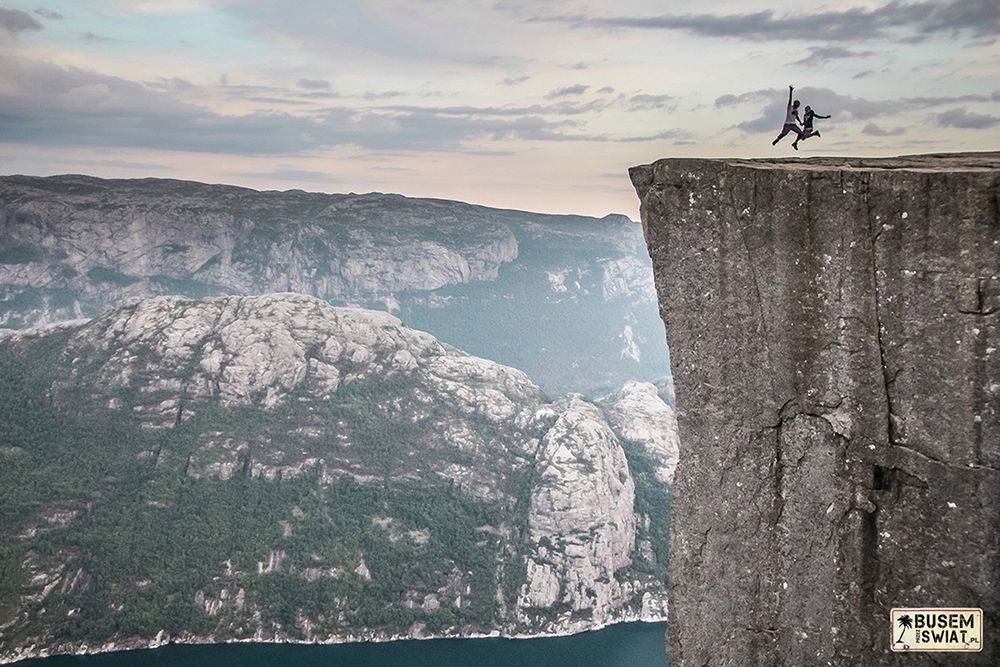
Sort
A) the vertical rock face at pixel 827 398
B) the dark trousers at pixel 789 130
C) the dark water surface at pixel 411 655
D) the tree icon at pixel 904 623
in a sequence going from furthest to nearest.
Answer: the dark water surface at pixel 411 655, the dark trousers at pixel 789 130, the tree icon at pixel 904 623, the vertical rock face at pixel 827 398

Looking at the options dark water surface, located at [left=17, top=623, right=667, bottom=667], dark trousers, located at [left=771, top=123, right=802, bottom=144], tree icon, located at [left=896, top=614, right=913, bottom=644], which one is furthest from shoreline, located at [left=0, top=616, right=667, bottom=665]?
tree icon, located at [left=896, top=614, right=913, bottom=644]

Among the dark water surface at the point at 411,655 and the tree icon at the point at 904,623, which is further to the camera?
the dark water surface at the point at 411,655

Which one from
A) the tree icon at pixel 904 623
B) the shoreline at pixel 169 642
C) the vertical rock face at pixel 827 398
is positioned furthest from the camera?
the shoreline at pixel 169 642

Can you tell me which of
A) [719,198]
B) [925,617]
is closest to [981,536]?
[925,617]

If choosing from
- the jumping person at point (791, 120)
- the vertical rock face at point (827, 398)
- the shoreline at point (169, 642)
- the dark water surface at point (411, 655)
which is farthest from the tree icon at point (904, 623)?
the shoreline at point (169, 642)

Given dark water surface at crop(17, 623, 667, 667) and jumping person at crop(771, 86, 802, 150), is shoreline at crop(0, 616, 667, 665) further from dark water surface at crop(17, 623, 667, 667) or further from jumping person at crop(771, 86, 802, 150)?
jumping person at crop(771, 86, 802, 150)

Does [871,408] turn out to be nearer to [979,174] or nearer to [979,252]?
[979,252]

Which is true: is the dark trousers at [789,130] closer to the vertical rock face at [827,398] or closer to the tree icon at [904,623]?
the vertical rock face at [827,398]
